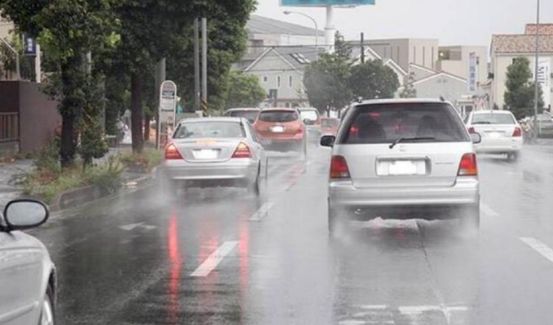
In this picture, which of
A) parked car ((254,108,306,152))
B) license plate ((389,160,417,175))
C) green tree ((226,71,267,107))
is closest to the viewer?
license plate ((389,160,417,175))

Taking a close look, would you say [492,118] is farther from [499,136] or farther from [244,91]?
[244,91]

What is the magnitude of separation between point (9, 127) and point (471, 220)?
19568 millimetres

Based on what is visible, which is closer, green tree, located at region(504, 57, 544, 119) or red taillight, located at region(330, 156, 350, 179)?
red taillight, located at region(330, 156, 350, 179)

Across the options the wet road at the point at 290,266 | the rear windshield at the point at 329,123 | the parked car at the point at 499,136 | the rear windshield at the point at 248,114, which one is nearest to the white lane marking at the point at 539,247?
the wet road at the point at 290,266

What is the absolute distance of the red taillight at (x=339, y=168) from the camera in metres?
12.5

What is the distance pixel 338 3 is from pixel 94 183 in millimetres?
64721

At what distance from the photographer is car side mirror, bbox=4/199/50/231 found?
5.72 metres

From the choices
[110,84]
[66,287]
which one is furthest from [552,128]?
[66,287]

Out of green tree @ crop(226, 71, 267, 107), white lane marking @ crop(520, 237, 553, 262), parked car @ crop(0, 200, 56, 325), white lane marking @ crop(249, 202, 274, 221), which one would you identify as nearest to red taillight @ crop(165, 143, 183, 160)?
white lane marking @ crop(249, 202, 274, 221)

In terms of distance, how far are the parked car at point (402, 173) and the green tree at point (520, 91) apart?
60.7 m

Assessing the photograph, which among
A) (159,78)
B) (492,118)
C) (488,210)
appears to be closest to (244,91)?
(159,78)

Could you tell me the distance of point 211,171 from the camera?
18.9m

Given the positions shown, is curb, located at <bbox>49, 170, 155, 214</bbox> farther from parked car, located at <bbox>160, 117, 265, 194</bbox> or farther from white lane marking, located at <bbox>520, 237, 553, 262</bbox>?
white lane marking, located at <bbox>520, 237, 553, 262</bbox>

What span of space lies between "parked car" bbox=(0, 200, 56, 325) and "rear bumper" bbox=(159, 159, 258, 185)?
496 inches
